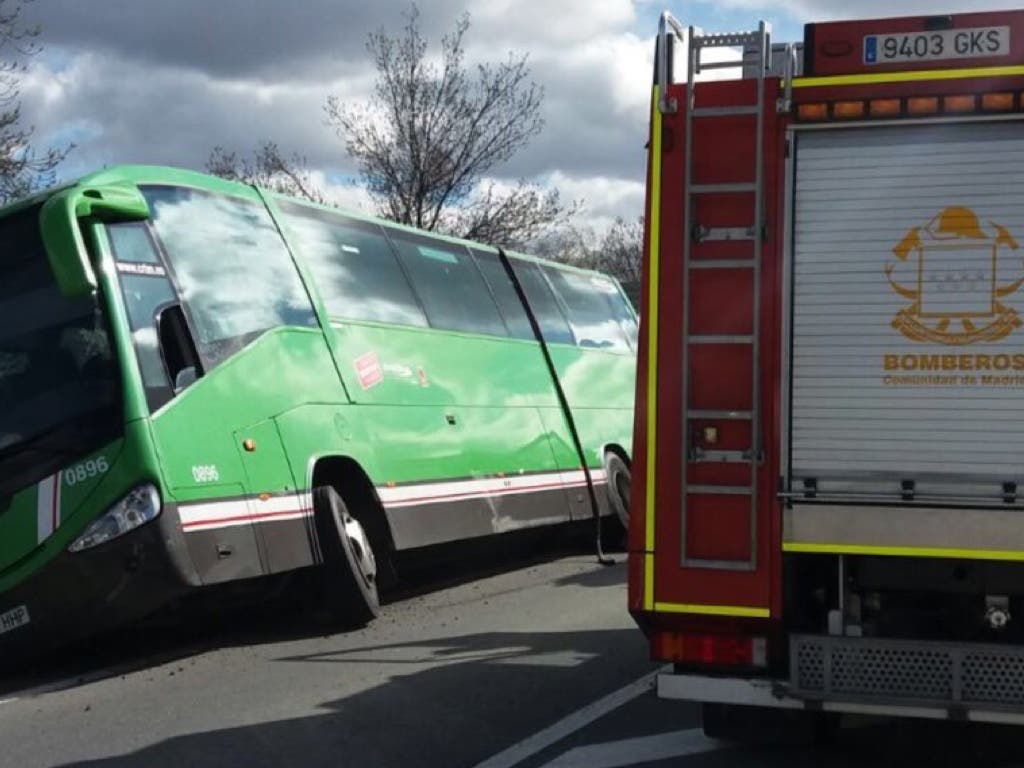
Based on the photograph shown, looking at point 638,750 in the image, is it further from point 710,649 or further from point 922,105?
point 922,105

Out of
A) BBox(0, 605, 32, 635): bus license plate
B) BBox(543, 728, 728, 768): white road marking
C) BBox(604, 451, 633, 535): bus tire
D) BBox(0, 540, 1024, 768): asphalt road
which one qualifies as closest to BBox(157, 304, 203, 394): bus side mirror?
BBox(0, 605, 32, 635): bus license plate

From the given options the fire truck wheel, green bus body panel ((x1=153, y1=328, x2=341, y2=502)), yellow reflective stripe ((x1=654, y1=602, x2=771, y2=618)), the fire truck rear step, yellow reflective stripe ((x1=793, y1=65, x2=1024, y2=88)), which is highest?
yellow reflective stripe ((x1=793, y1=65, x2=1024, y2=88))

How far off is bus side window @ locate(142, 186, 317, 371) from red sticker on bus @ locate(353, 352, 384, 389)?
1.96ft

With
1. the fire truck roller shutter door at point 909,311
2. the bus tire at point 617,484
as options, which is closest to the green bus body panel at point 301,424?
the bus tire at point 617,484

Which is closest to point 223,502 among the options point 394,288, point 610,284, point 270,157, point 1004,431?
point 394,288

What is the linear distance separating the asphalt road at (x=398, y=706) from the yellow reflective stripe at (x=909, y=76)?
3.04m

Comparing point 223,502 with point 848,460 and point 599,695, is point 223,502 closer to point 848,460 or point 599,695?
point 599,695

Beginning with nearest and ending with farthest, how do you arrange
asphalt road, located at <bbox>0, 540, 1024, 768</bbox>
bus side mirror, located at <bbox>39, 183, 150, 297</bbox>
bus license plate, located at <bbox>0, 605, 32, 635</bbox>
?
asphalt road, located at <bbox>0, 540, 1024, 768</bbox> → bus side mirror, located at <bbox>39, 183, 150, 297</bbox> → bus license plate, located at <bbox>0, 605, 32, 635</bbox>

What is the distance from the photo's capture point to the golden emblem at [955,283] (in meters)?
5.75

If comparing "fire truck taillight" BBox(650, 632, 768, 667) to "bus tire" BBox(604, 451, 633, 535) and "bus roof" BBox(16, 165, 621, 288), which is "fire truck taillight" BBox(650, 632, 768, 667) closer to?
"bus roof" BBox(16, 165, 621, 288)

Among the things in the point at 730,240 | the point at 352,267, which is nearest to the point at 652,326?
the point at 730,240

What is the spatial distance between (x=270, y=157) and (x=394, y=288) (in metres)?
23.4

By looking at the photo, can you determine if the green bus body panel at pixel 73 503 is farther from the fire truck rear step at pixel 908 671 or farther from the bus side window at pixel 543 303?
the bus side window at pixel 543 303

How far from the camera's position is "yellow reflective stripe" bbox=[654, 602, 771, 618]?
19.3 ft
